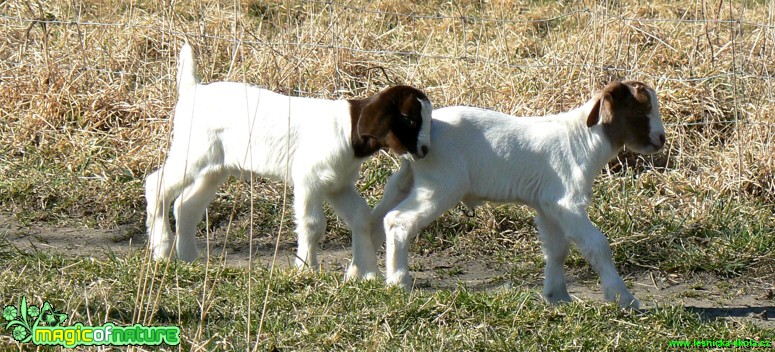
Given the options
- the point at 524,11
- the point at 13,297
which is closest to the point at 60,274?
the point at 13,297

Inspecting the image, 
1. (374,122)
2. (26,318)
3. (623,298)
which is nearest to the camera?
(26,318)

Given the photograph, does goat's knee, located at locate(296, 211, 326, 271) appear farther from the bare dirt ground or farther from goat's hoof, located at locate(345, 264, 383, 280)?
the bare dirt ground

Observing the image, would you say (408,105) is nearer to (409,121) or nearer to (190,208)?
(409,121)

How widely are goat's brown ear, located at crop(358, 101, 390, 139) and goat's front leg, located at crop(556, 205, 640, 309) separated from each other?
1.07m

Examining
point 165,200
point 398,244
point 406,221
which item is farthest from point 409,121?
point 165,200

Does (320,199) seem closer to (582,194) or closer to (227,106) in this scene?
(227,106)

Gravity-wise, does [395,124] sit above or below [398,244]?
above

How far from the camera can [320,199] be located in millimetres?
6133

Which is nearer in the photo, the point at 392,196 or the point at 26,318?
the point at 26,318

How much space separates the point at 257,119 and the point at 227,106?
7.7 inches

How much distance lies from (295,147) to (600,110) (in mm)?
1704

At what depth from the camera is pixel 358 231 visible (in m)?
6.23

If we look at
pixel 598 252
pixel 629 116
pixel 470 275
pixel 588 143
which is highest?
pixel 629 116

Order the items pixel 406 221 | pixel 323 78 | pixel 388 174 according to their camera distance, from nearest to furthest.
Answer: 1. pixel 406 221
2. pixel 388 174
3. pixel 323 78
